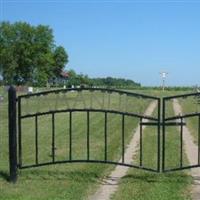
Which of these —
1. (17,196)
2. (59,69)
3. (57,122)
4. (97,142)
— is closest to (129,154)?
(97,142)

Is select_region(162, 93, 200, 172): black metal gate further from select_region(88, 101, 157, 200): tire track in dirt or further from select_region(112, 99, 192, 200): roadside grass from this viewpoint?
select_region(88, 101, 157, 200): tire track in dirt

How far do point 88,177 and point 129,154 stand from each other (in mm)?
3666

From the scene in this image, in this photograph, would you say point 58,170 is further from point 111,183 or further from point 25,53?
point 25,53

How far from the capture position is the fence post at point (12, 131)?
10.1m

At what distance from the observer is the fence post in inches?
398

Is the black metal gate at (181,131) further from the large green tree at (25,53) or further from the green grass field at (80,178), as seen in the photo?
the large green tree at (25,53)

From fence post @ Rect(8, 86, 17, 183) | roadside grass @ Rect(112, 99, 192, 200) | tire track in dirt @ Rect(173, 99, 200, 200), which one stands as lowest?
tire track in dirt @ Rect(173, 99, 200, 200)

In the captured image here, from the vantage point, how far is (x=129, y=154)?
14258 mm

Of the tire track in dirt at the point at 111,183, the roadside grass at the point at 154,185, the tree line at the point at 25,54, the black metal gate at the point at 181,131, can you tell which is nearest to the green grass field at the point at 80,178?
the roadside grass at the point at 154,185

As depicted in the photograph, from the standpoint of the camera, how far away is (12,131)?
33.3 ft

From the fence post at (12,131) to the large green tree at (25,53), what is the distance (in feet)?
362

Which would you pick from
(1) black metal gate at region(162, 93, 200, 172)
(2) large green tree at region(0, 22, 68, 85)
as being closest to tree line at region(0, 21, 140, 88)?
(2) large green tree at region(0, 22, 68, 85)

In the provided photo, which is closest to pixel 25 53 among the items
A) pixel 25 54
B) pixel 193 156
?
pixel 25 54

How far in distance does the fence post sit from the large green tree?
11038cm
